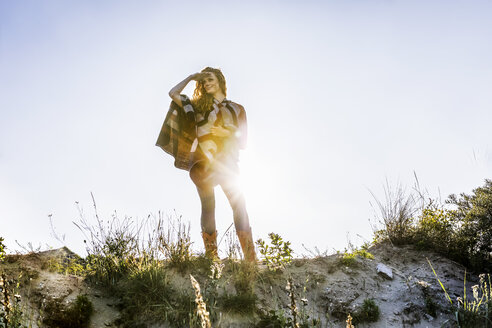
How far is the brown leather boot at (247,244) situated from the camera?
421 cm

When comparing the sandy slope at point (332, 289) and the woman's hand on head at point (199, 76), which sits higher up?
the woman's hand on head at point (199, 76)

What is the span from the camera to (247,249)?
423 centimetres

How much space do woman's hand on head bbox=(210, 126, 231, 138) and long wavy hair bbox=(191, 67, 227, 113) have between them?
0.29 meters

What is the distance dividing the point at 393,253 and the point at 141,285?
3.88 metres

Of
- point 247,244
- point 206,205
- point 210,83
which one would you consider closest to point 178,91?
point 210,83

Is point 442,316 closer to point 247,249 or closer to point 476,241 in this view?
point 476,241

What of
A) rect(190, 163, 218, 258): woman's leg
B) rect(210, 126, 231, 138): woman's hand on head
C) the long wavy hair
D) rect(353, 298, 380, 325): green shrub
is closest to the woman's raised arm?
the long wavy hair

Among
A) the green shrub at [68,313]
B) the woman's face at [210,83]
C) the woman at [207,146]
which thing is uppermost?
the woman's face at [210,83]

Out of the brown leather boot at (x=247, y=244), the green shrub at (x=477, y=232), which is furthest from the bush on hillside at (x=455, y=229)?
the brown leather boot at (x=247, y=244)

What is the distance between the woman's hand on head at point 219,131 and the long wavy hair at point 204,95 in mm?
291

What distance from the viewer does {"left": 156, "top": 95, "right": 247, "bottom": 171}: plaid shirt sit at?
4.51m

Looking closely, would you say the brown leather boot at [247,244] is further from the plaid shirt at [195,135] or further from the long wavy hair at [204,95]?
the long wavy hair at [204,95]

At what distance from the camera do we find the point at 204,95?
467cm

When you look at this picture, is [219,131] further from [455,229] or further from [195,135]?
[455,229]
